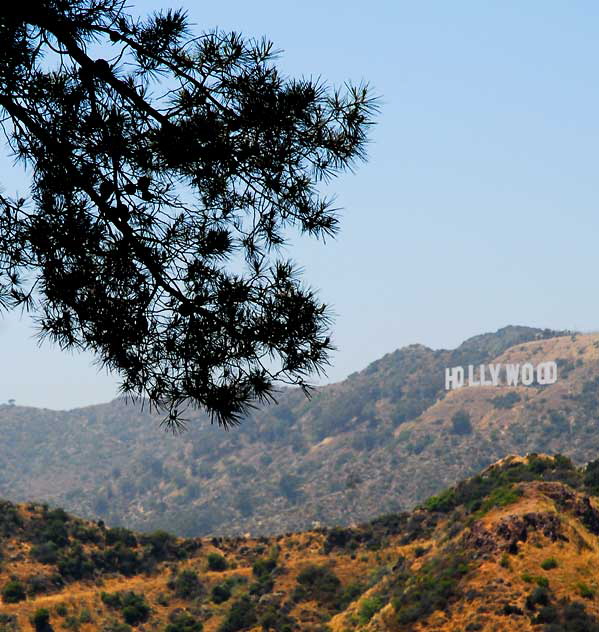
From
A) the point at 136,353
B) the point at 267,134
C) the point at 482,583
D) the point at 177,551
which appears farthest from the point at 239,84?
the point at 177,551

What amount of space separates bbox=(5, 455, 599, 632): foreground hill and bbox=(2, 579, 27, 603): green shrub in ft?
0.27

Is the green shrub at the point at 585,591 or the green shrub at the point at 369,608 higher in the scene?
the green shrub at the point at 585,591

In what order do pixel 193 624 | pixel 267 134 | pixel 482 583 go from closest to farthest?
pixel 267 134
pixel 482 583
pixel 193 624

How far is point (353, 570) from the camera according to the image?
77375 millimetres

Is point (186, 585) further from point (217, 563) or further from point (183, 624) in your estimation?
point (183, 624)

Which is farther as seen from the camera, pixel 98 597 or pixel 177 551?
pixel 177 551

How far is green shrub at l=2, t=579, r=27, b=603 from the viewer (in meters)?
67.9

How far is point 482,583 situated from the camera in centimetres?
5569

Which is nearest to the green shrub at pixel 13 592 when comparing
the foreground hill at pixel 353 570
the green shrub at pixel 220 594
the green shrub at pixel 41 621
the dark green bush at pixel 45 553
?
the foreground hill at pixel 353 570

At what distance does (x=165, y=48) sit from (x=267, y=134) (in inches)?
71.1

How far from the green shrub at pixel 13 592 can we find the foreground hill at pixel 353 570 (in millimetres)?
83

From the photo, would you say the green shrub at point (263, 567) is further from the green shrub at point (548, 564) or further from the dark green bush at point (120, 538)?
the green shrub at point (548, 564)

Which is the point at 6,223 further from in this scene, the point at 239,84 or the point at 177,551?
the point at 177,551

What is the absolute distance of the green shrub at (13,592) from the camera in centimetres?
6794
